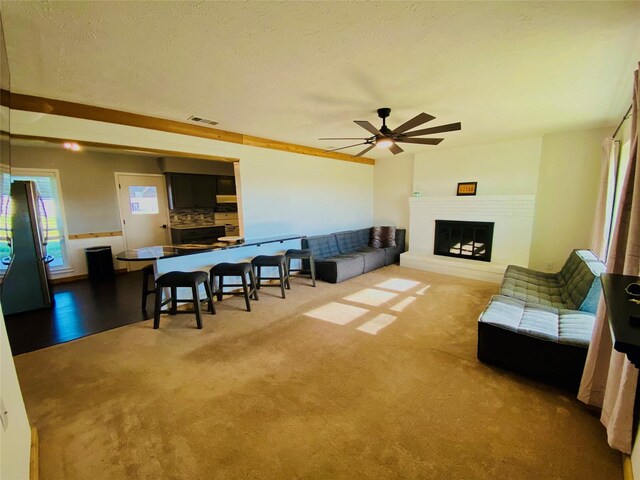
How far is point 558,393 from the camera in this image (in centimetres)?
196

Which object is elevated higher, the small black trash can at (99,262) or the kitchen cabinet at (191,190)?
the kitchen cabinet at (191,190)

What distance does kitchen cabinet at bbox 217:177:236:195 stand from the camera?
20.9ft

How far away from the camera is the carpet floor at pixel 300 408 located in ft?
4.80

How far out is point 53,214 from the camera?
15.5 ft

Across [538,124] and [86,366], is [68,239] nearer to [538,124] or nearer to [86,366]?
[86,366]

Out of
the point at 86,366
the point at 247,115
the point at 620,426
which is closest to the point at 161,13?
the point at 247,115

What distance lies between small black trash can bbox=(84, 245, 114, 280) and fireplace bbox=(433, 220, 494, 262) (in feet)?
20.9

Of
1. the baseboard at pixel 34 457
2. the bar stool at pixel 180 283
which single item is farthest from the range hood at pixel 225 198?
the baseboard at pixel 34 457

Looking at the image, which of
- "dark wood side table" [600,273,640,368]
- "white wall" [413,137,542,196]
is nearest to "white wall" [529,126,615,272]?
"white wall" [413,137,542,196]

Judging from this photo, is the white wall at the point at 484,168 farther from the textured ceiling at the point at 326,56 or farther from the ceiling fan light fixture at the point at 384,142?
the ceiling fan light fixture at the point at 384,142

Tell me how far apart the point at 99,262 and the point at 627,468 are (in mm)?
6634

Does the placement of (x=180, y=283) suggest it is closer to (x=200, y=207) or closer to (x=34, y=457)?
(x=34, y=457)

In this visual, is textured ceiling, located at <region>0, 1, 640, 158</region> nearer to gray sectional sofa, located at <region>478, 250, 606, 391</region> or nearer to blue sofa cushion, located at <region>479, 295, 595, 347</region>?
gray sectional sofa, located at <region>478, 250, 606, 391</region>

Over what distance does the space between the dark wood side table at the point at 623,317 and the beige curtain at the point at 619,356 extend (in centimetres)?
22
